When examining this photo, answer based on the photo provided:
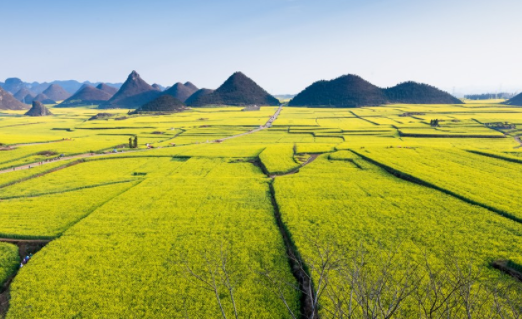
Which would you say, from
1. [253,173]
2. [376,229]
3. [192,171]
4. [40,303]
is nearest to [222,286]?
[40,303]

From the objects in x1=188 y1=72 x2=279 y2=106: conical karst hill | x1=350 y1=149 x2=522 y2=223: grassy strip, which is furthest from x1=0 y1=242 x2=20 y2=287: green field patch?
x1=188 y1=72 x2=279 y2=106: conical karst hill

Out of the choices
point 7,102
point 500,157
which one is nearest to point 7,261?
point 500,157

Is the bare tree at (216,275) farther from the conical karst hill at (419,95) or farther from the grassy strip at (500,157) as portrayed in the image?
the conical karst hill at (419,95)

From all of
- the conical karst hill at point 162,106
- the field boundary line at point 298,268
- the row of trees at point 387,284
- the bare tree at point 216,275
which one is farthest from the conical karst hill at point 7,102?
the row of trees at point 387,284

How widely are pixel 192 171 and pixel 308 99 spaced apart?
160959 millimetres

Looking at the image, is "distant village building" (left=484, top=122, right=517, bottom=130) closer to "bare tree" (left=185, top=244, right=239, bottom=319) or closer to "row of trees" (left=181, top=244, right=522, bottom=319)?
"row of trees" (left=181, top=244, right=522, bottom=319)

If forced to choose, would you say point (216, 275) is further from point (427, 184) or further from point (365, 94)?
point (365, 94)

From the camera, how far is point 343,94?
17388cm

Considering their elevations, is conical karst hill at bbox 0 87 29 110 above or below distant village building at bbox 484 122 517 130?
above

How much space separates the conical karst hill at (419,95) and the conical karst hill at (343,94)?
1025 cm

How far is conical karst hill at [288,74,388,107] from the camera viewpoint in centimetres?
16838

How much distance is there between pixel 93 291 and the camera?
14734 millimetres

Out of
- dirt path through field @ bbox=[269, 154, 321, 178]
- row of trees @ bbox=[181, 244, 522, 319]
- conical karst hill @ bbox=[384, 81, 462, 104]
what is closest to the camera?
row of trees @ bbox=[181, 244, 522, 319]

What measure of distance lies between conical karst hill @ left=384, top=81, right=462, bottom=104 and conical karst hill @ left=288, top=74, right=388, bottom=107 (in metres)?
10.2
